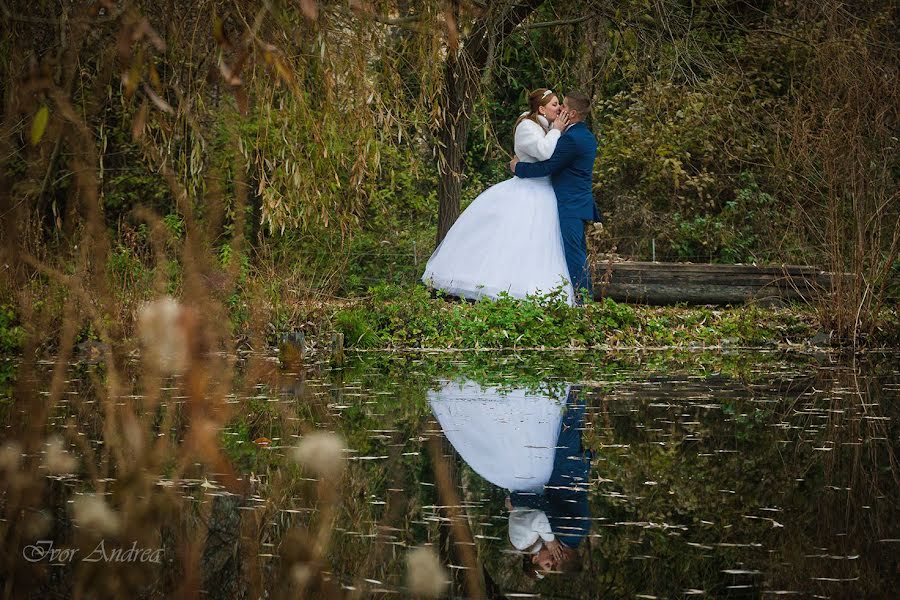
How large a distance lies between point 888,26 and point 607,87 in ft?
13.5

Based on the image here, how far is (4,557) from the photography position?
335cm

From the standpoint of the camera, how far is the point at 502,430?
582cm

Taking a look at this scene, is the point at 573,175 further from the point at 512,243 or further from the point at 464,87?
the point at 464,87

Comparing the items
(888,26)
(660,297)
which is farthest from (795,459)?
(888,26)

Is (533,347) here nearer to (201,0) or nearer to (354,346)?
(354,346)

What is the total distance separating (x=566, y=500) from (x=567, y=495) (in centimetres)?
9

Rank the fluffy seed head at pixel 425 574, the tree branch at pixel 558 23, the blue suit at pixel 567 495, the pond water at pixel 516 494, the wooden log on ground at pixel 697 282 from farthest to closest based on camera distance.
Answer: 1. the tree branch at pixel 558 23
2. the wooden log on ground at pixel 697 282
3. the blue suit at pixel 567 495
4. the pond water at pixel 516 494
5. the fluffy seed head at pixel 425 574

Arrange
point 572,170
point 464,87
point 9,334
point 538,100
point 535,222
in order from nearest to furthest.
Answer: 1. point 9,334
2. point 535,222
3. point 572,170
4. point 538,100
5. point 464,87

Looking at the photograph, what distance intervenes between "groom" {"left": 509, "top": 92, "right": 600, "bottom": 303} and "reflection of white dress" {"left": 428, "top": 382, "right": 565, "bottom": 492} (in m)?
4.14

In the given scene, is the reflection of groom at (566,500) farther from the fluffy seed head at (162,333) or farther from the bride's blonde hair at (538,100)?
the bride's blonde hair at (538,100)

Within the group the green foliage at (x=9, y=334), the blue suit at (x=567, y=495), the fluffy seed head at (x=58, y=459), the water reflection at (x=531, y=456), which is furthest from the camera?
the green foliage at (x=9, y=334)

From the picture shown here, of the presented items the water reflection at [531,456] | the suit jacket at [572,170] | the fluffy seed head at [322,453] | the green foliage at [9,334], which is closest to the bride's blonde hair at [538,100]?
the suit jacket at [572,170]

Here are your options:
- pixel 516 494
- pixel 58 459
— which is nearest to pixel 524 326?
pixel 58 459

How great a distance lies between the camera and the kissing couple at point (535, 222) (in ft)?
38.0
